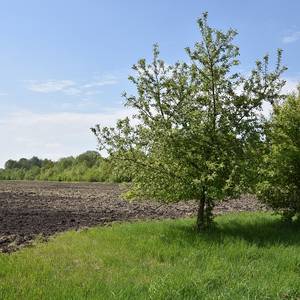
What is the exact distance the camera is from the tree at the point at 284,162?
16.0 m

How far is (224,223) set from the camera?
56.4ft

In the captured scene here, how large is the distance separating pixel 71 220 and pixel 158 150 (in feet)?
24.8

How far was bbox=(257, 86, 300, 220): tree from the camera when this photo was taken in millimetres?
15984

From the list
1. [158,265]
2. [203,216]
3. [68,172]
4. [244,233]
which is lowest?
[158,265]

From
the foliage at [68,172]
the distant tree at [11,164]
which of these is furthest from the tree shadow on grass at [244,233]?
the distant tree at [11,164]

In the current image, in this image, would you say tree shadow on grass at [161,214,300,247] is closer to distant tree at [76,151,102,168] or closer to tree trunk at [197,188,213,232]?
tree trunk at [197,188,213,232]

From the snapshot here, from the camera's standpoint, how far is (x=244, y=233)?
1515 cm

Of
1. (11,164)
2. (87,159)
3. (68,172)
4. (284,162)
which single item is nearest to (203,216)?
(284,162)

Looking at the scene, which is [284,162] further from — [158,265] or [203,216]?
[158,265]

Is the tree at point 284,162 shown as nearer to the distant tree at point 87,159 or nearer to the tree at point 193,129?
the tree at point 193,129

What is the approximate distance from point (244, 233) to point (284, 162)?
2.81 m

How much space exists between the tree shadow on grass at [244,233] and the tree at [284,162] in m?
0.74

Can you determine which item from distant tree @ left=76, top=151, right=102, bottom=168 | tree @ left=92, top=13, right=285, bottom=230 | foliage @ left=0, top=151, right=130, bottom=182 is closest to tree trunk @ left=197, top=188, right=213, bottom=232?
tree @ left=92, top=13, right=285, bottom=230

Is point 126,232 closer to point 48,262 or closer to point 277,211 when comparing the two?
point 48,262
